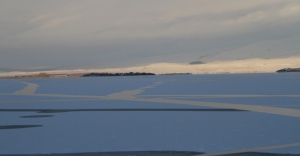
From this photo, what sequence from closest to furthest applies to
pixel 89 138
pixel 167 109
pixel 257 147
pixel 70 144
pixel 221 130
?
1. pixel 257 147
2. pixel 70 144
3. pixel 89 138
4. pixel 221 130
5. pixel 167 109

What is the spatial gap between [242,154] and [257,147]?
767 mm

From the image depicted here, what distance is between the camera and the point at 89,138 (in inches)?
392

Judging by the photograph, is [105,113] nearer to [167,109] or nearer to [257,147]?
[167,109]

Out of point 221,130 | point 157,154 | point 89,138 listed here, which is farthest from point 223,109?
point 157,154

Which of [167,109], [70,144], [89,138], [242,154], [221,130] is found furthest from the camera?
[167,109]

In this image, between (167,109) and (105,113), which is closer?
(105,113)

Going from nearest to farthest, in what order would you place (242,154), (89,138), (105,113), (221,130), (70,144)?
1. (242,154)
2. (70,144)
3. (89,138)
4. (221,130)
5. (105,113)

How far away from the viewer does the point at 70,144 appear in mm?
9250

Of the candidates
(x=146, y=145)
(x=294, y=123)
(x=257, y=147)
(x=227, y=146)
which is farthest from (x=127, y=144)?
(x=294, y=123)

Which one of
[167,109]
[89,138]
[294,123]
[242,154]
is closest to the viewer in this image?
[242,154]

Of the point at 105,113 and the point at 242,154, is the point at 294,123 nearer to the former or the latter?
the point at 242,154

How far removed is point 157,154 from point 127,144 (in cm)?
120

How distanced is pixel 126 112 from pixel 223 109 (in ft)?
11.8

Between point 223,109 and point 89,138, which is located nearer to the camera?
point 89,138
